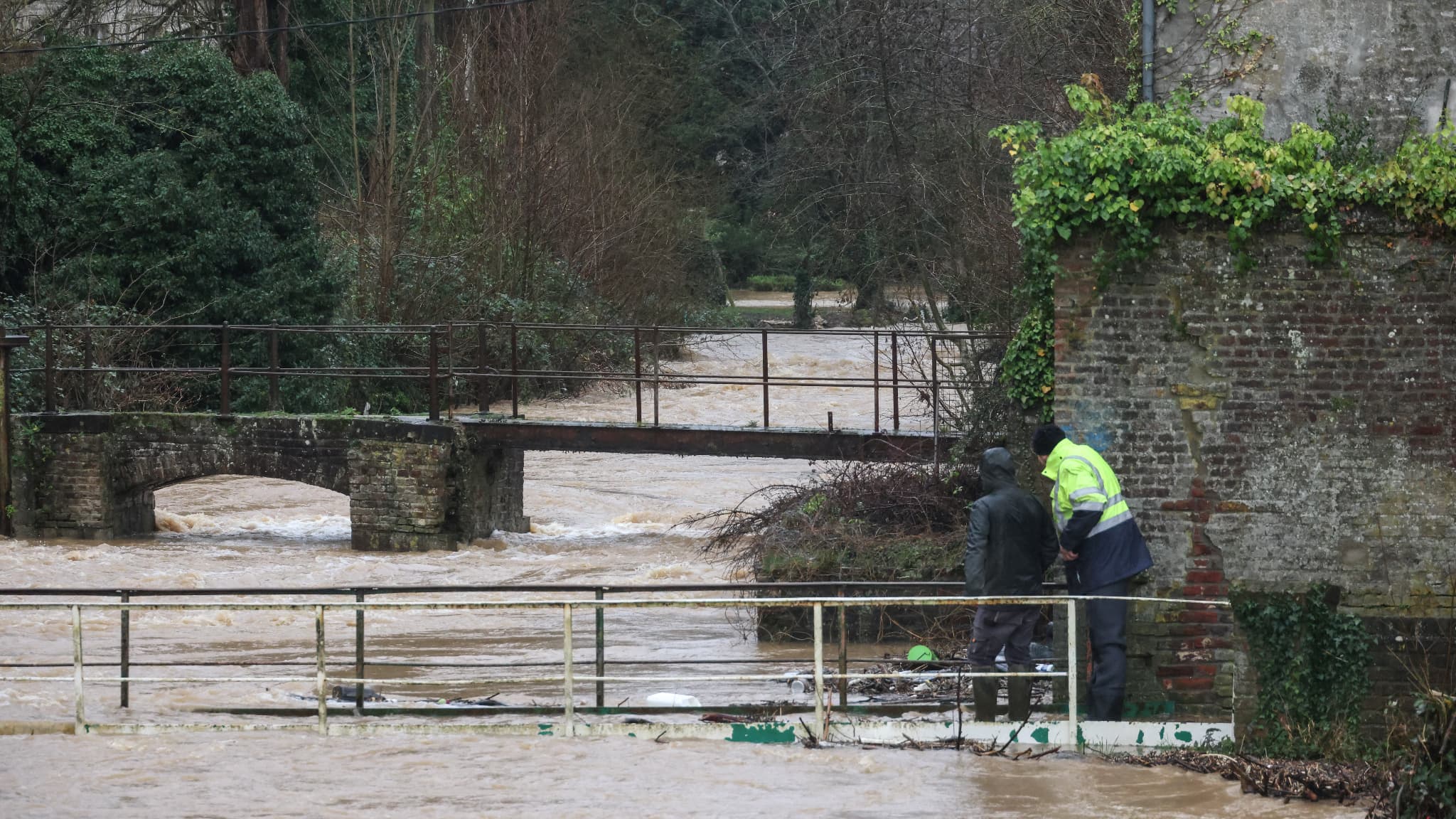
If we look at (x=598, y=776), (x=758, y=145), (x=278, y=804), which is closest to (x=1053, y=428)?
(x=598, y=776)

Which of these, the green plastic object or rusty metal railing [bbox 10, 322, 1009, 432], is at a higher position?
rusty metal railing [bbox 10, 322, 1009, 432]

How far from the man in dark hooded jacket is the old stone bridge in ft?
29.0

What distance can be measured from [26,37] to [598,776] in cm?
2223

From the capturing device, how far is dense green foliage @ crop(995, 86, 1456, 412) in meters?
9.43

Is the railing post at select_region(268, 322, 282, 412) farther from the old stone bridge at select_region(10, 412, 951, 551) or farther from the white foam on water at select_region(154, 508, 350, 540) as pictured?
the white foam on water at select_region(154, 508, 350, 540)

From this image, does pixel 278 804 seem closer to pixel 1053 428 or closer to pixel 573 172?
pixel 1053 428

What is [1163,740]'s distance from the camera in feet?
30.0

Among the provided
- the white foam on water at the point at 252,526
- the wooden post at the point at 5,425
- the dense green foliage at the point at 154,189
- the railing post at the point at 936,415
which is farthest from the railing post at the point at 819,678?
the dense green foliage at the point at 154,189

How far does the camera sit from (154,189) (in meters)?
25.7

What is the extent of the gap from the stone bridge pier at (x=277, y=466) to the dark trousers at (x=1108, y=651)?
11.1 metres

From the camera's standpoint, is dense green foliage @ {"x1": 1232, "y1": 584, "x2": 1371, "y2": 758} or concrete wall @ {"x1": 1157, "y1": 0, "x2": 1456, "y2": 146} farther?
concrete wall @ {"x1": 1157, "y1": 0, "x2": 1456, "y2": 146}

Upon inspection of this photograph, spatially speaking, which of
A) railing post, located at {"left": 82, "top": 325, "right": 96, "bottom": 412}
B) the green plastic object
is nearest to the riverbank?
the green plastic object

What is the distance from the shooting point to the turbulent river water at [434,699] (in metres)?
8.41

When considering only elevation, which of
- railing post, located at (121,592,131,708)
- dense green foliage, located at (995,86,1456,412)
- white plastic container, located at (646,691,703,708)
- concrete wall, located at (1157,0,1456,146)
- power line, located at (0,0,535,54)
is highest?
power line, located at (0,0,535,54)
